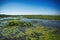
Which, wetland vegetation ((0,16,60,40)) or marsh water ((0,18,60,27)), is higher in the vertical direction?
marsh water ((0,18,60,27))

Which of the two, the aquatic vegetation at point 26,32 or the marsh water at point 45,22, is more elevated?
the marsh water at point 45,22

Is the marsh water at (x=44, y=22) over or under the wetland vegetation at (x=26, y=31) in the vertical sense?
over

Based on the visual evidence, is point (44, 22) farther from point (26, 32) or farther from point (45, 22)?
point (26, 32)

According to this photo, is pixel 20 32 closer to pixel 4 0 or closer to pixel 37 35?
pixel 37 35

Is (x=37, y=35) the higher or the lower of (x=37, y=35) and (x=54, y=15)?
the lower

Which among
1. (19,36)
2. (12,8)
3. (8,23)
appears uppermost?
(12,8)

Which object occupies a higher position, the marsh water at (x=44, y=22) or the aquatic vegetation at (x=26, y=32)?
the marsh water at (x=44, y=22)

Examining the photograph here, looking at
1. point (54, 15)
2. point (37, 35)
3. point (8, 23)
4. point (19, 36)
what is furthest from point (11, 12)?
point (54, 15)

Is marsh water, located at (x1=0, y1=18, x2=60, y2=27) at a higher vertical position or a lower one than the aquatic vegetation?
higher

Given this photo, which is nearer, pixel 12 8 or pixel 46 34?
pixel 46 34

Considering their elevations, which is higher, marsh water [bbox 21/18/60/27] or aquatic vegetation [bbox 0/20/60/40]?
marsh water [bbox 21/18/60/27]
